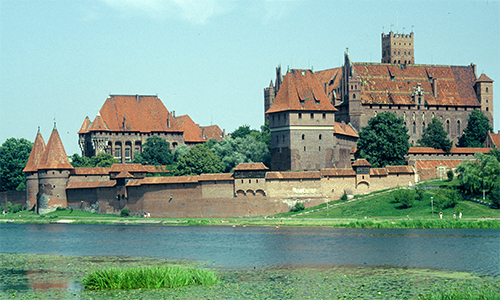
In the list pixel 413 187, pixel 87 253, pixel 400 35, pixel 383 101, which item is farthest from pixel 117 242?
pixel 400 35

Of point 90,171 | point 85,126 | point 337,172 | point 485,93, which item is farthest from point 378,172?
point 85,126

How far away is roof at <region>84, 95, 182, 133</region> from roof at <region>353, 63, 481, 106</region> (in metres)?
28.4

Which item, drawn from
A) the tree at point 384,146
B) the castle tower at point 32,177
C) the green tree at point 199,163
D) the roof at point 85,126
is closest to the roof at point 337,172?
the tree at point 384,146

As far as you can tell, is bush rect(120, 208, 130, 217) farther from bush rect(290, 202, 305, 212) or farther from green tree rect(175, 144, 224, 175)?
bush rect(290, 202, 305, 212)

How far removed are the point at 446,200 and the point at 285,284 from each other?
113 ft

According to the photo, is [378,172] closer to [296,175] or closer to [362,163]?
[362,163]

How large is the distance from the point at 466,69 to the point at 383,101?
53.3 ft

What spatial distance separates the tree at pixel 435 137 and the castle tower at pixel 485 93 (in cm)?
1054

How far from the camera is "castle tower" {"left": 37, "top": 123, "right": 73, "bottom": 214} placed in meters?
87.6

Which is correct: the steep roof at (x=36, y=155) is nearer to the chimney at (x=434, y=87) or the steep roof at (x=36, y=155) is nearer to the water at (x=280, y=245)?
the water at (x=280, y=245)

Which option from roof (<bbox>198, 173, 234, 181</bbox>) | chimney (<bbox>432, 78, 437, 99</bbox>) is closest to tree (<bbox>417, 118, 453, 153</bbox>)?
chimney (<bbox>432, 78, 437, 99</bbox>)

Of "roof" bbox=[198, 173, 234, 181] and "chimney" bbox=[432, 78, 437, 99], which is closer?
"roof" bbox=[198, 173, 234, 181]

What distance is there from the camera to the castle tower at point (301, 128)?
83375 millimetres

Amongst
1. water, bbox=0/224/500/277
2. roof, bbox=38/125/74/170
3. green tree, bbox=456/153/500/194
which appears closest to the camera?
water, bbox=0/224/500/277
